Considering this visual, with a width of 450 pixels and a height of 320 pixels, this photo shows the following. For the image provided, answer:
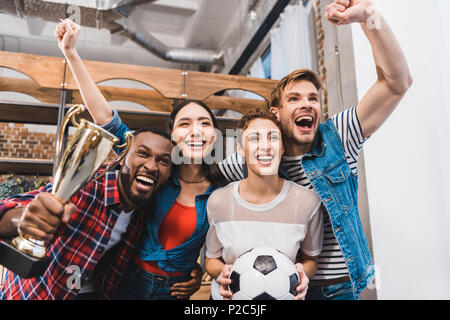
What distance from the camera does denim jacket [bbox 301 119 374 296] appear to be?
0.81 meters

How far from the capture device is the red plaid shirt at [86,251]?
733mm

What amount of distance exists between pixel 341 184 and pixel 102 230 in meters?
0.60

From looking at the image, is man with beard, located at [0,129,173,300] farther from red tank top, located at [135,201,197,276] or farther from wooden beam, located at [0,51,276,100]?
wooden beam, located at [0,51,276,100]

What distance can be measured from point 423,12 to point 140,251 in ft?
4.58

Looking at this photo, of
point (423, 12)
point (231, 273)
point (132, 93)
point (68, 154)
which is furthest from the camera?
point (132, 93)

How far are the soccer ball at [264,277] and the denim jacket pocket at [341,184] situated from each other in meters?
0.23

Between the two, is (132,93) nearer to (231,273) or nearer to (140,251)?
(140,251)

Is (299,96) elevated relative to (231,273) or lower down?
elevated

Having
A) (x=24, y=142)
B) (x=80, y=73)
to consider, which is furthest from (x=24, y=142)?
(x=80, y=73)

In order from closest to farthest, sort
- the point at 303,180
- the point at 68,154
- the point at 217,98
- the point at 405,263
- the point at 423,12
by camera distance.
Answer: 1. the point at 68,154
2. the point at 303,180
3. the point at 217,98
4. the point at 405,263
5. the point at 423,12

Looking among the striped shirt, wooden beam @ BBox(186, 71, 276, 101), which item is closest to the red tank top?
the striped shirt

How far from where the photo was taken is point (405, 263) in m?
1.21

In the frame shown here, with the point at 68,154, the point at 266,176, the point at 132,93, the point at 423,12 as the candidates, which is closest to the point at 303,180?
the point at 266,176

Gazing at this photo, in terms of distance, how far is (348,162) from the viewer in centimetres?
90
